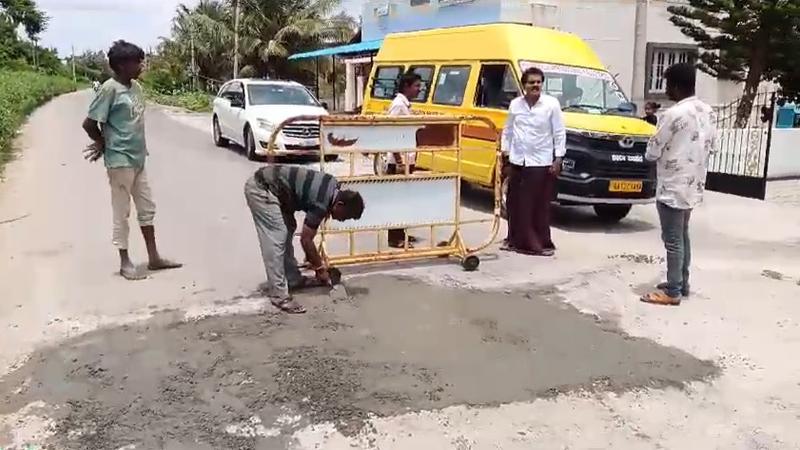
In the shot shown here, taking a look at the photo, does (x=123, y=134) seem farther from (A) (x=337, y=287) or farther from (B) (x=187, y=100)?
(B) (x=187, y=100)

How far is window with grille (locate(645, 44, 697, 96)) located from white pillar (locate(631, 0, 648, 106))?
0.24 metres

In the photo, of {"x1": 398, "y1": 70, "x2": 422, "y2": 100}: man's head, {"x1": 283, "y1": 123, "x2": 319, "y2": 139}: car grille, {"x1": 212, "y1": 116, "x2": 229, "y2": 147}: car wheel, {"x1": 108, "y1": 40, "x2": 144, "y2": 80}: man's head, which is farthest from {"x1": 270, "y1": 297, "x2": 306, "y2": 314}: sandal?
{"x1": 212, "y1": 116, "x2": 229, "y2": 147}: car wheel

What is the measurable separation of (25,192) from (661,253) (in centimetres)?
886

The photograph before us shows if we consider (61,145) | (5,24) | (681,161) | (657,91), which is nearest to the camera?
(681,161)

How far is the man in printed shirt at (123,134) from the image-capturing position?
6.18m

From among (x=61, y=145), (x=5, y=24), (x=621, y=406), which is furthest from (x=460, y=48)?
(x=5, y=24)

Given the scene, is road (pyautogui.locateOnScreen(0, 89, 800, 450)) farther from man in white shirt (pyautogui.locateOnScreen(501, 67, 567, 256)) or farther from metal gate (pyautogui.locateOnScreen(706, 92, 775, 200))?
metal gate (pyautogui.locateOnScreen(706, 92, 775, 200))

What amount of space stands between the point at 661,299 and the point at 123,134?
14.8 feet

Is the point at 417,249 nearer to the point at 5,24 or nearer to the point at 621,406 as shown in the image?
the point at 621,406

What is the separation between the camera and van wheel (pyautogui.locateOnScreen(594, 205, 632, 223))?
983 cm

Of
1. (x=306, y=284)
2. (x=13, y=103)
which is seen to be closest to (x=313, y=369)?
(x=306, y=284)

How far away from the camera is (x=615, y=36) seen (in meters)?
19.4

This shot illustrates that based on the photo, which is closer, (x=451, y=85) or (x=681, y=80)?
(x=681, y=80)

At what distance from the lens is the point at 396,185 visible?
21.8 feet
